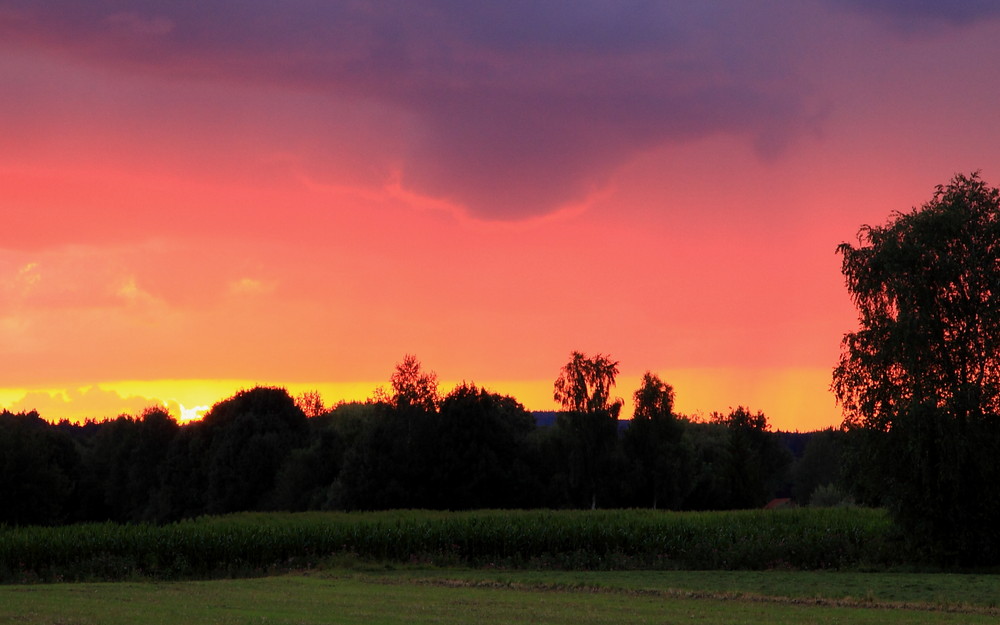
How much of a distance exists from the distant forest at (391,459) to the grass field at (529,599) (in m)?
47.4

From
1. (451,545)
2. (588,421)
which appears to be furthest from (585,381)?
(451,545)

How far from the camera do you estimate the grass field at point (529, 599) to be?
902 inches

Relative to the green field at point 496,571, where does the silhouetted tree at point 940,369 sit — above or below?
above

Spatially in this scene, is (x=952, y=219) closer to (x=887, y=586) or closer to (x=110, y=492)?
(x=887, y=586)

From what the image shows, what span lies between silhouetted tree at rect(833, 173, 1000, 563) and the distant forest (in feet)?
157

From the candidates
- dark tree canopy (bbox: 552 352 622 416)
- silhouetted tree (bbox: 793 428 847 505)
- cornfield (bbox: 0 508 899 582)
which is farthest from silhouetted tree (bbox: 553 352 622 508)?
silhouetted tree (bbox: 793 428 847 505)

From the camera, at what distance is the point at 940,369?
133 ft

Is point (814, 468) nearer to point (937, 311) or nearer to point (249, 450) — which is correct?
point (249, 450)

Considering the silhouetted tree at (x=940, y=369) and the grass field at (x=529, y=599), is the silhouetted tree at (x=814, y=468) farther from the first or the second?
the grass field at (x=529, y=599)

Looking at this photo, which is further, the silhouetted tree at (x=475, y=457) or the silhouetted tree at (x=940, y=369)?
the silhouetted tree at (x=475, y=457)

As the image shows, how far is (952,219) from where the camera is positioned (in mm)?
40438

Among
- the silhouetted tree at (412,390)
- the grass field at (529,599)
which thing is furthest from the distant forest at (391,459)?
the grass field at (529,599)

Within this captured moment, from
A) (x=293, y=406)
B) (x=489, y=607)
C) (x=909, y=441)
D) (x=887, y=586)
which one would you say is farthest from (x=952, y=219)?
(x=293, y=406)

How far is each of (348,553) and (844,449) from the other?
21.5 m
